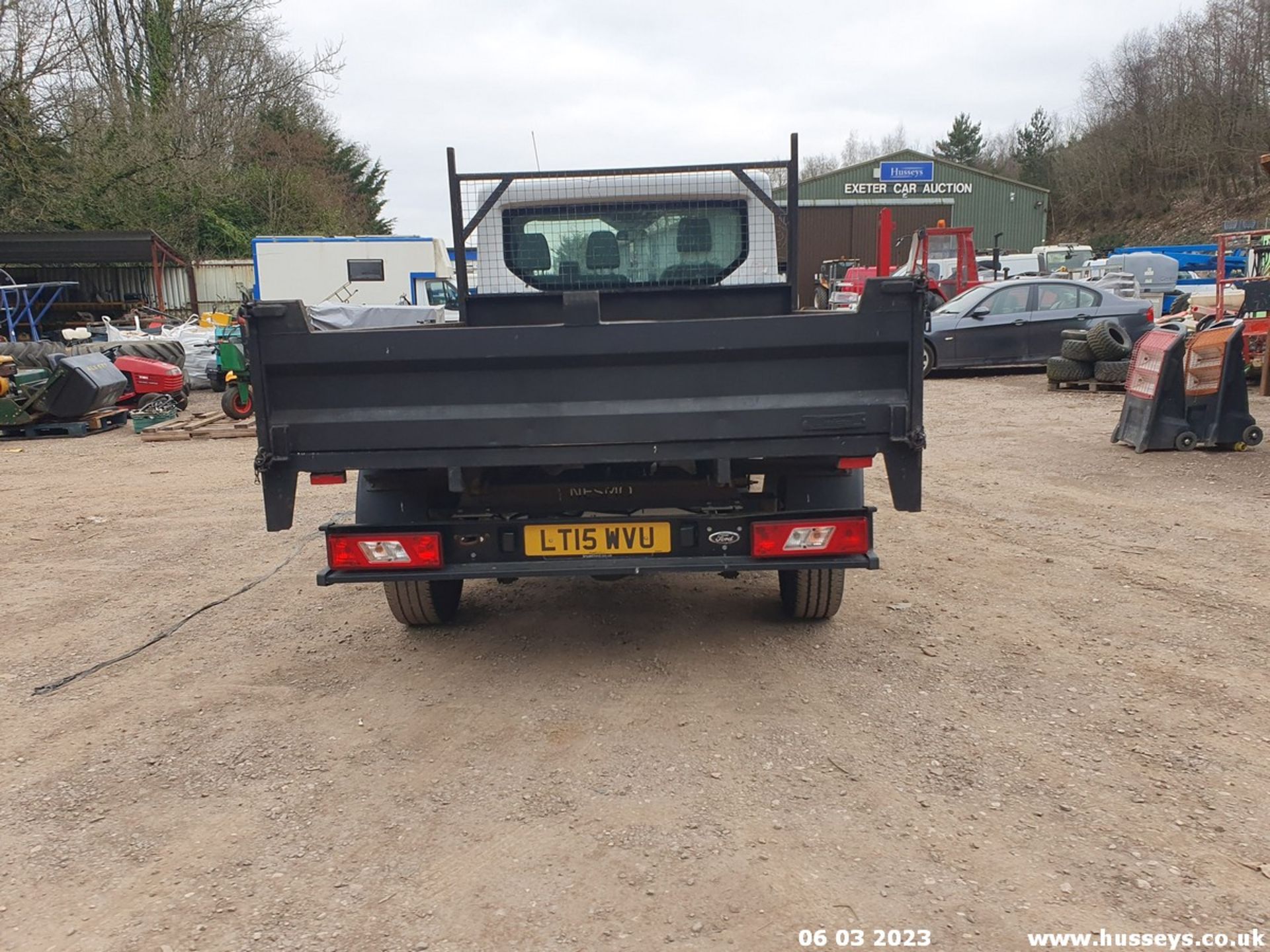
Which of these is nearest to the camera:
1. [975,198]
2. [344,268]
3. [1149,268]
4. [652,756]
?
[652,756]

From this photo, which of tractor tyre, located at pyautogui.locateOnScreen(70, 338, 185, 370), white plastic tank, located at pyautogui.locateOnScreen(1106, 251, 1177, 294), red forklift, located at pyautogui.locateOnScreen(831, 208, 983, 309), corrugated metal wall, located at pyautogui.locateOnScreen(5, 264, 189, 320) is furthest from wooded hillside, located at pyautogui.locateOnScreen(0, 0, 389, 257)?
white plastic tank, located at pyautogui.locateOnScreen(1106, 251, 1177, 294)

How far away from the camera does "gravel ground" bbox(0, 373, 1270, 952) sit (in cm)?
265

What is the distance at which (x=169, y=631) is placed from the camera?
521 centimetres

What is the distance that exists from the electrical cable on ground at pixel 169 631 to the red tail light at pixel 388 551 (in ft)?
0.49

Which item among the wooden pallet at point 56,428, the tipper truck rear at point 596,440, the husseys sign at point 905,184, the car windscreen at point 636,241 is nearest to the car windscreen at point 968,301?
the car windscreen at point 636,241

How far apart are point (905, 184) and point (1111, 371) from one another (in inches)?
Result: 1257

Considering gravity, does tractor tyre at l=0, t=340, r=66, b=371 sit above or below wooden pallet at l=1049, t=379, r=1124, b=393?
above

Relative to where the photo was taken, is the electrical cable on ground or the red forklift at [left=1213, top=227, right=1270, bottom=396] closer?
the electrical cable on ground

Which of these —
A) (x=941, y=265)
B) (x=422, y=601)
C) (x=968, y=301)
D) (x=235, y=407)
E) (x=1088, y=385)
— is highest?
(x=941, y=265)

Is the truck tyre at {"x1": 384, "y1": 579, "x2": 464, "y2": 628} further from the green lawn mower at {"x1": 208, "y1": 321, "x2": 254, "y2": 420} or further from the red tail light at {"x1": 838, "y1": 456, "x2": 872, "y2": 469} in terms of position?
the green lawn mower at {"x1": 208, "y1": 321, "x2": 254, "y2": 420}

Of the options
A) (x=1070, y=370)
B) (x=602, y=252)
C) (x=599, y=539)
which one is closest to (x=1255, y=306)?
(x=1070, y=370)

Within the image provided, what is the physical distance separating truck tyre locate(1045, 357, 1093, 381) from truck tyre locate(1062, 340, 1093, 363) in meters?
0.04

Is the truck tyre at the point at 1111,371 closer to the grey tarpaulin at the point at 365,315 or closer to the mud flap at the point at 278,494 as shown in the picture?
the grey tarpaulin at the point at 365,315

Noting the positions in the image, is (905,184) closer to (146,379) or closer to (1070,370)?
(1070,370)
